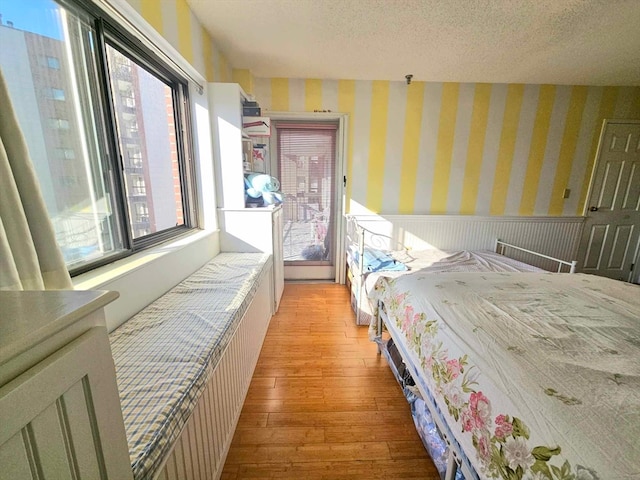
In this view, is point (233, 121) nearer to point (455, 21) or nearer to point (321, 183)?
point (321, 183)

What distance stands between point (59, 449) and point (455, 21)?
109 inches

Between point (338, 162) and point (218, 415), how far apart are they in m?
2.70

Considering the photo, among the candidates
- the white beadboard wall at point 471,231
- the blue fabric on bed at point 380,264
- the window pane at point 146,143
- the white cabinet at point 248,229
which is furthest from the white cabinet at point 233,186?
the white beadboard wall at point 471,231

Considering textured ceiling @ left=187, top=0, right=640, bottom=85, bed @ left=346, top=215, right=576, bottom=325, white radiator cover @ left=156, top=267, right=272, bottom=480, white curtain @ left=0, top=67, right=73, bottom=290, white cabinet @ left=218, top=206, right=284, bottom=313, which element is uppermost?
textured ceiling @ left=187, top=0, right=640, bottom=85

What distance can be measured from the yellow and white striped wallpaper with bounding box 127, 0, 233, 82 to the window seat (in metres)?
1.46

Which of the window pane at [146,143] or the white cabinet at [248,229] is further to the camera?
the white cabinet at [248,229]

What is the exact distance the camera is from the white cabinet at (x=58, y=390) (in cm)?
32

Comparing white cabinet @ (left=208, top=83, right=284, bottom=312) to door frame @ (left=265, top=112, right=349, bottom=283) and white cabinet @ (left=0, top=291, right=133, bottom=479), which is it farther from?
white cabinet @ (left=0, top=291, right=133, bottom=479)

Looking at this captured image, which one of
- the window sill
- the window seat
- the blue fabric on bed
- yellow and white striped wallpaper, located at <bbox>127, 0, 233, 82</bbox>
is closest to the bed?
the blue fabric on bed

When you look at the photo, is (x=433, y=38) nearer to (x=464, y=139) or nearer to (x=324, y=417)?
(x=464, y=139)

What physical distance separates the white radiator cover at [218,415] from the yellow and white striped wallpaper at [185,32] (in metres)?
1.70

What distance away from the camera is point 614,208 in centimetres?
326

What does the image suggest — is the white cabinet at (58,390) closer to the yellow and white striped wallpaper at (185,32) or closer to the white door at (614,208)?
the yellow and white striped wallpaper at (185,32)

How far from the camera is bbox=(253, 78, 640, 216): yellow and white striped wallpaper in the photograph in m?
2.98
